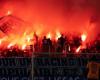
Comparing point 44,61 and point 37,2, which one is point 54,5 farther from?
point 44,61

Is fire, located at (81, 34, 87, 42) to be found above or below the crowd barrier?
above

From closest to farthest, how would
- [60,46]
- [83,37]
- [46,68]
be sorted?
[46,68]
[60,46]
[83,37]

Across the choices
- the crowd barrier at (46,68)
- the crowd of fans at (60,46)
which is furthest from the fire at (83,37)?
the crowd barrier at (46,68)

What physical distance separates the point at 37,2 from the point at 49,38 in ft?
10.1

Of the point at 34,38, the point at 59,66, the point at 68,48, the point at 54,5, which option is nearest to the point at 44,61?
the point at 59,66

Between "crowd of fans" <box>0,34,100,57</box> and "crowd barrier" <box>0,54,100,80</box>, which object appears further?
"crowd of fans" <box>0,34,100,57</box>

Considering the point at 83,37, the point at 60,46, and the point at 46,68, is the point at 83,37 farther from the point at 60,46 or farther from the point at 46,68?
the point at 46,68

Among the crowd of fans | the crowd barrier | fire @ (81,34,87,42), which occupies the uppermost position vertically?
fire @ (81,34,87,42)

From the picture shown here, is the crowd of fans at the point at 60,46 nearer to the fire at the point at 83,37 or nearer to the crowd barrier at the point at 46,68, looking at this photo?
the fire at the point at 83,37

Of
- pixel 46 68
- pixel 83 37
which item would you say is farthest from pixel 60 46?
pixel 46 68

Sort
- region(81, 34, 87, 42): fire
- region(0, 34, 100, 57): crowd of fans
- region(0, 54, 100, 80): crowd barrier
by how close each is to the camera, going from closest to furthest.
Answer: region(0, 54, 100, 80): crowd barrier, region(0, 34, 100, 57): crowd of fans, region(81, 34, 87, 42): fire

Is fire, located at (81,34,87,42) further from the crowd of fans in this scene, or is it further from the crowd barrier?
the crowd barrier

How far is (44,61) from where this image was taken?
671 inches

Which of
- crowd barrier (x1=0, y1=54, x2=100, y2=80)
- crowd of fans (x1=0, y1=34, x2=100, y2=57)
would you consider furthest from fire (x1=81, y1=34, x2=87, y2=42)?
crowd barrier (x1=0, y1=54, x2=100, y2=80)
